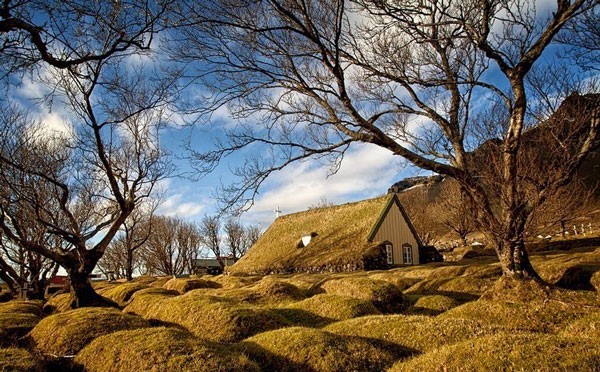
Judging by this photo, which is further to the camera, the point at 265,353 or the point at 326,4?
the point at 326,4

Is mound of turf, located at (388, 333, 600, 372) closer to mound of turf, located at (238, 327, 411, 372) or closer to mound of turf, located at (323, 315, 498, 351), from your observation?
mound of turf, located at (238, 327, 411, 372)

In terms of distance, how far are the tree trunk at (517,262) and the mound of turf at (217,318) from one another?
5199mm

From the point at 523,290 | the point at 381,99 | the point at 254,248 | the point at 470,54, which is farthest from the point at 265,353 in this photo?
the point at 254,248

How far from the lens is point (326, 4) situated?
855 cm

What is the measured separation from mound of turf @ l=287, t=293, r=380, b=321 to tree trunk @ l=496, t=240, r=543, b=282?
317 centimetres

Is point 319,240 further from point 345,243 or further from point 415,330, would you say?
point 415,330

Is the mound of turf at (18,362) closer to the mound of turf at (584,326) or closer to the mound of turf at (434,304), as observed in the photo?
the mound of turf at (584,326)

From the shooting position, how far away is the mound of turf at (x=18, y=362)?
476 cm

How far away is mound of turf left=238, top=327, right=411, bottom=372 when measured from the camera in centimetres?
520

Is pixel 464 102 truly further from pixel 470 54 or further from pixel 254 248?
pixel 254 248

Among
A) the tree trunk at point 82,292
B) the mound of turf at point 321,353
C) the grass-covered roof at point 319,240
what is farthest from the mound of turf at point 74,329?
the grass-covered roof at point 319,240

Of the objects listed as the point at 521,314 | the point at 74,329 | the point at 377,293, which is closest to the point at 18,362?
the point at 74,329

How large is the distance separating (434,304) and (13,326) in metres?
10.4

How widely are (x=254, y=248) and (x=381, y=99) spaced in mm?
28716
